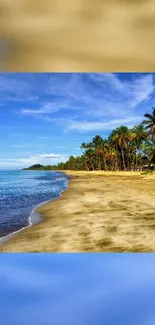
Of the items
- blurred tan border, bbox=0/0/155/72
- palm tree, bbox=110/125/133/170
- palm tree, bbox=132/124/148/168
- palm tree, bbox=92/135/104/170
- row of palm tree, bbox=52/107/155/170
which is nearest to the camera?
blurred tan border, bbox=0/0/155/72

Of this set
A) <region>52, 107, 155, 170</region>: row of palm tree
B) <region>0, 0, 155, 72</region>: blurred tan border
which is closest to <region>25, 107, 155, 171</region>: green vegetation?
<region>52, 107, 155, 170</region>: row of palm tree

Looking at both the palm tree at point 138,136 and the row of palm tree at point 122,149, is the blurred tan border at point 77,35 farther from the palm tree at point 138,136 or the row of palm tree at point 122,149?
the palm tree at point 138,136

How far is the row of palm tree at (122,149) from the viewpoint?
28.8 metres

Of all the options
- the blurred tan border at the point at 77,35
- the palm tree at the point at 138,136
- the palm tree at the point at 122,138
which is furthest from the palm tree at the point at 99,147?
the blurred tan border at the point at 77,35

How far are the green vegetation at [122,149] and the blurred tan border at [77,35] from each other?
64.4 ft

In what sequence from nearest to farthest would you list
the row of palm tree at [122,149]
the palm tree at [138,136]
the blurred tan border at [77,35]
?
1. the blurred tan border at [77,35]
2. the row of palm tree at [122,149]
3. the palm tree at [138,136]

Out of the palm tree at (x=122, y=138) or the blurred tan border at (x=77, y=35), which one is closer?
the blurred tan border at (x=77, y=35)

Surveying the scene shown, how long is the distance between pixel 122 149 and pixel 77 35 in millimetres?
30255

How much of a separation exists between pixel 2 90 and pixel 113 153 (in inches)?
642

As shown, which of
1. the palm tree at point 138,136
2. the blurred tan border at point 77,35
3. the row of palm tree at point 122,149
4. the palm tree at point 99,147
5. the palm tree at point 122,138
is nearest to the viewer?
the blurred tan border at point 77,35

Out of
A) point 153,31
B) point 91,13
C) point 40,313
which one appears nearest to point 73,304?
point 40,313

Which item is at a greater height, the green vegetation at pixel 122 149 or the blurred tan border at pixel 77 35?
the green vegetation at pixel 122 149

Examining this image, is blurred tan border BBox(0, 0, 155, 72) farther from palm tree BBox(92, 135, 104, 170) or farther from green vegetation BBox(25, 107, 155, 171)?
palm tree BBox(92, 135, 104, 170)

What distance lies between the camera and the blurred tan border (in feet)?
8.08
